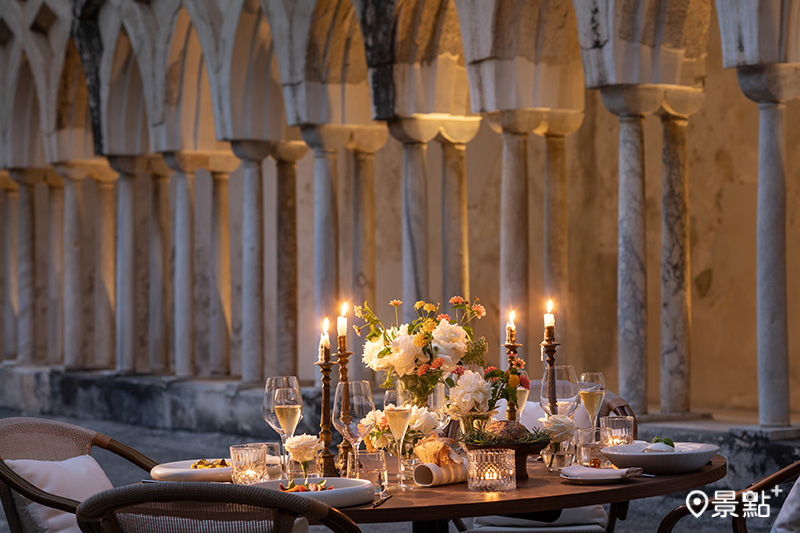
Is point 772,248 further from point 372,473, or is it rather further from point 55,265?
point 55,265

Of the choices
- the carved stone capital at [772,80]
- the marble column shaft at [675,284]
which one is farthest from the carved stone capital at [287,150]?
the carved stone capital at [772,80]

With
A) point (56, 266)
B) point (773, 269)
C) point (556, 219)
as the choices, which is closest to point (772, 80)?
point (773, 269)

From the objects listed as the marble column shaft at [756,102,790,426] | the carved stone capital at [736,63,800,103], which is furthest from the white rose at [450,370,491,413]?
the carved stone capital at [736,63,800,103]

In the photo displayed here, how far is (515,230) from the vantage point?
7914mm

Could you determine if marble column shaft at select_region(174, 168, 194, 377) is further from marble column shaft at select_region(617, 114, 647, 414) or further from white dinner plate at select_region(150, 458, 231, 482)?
white dinner plate at select_region(150, 458, 231, 482)

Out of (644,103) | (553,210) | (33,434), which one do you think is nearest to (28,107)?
(553,210)

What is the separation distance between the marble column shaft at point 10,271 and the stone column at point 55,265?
0.58 m

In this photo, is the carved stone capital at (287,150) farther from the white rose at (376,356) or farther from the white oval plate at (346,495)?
the white oval plate at (346,495)

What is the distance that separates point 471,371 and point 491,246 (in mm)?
7558

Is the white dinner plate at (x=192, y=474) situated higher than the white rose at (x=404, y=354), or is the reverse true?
the white rose at (x=404, y=354)

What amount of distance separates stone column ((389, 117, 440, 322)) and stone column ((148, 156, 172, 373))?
→ 11.9ft

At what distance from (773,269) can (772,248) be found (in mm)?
111

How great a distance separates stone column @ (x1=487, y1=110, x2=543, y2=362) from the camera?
7863 mm

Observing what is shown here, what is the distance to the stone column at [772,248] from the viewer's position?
20.6 feet
